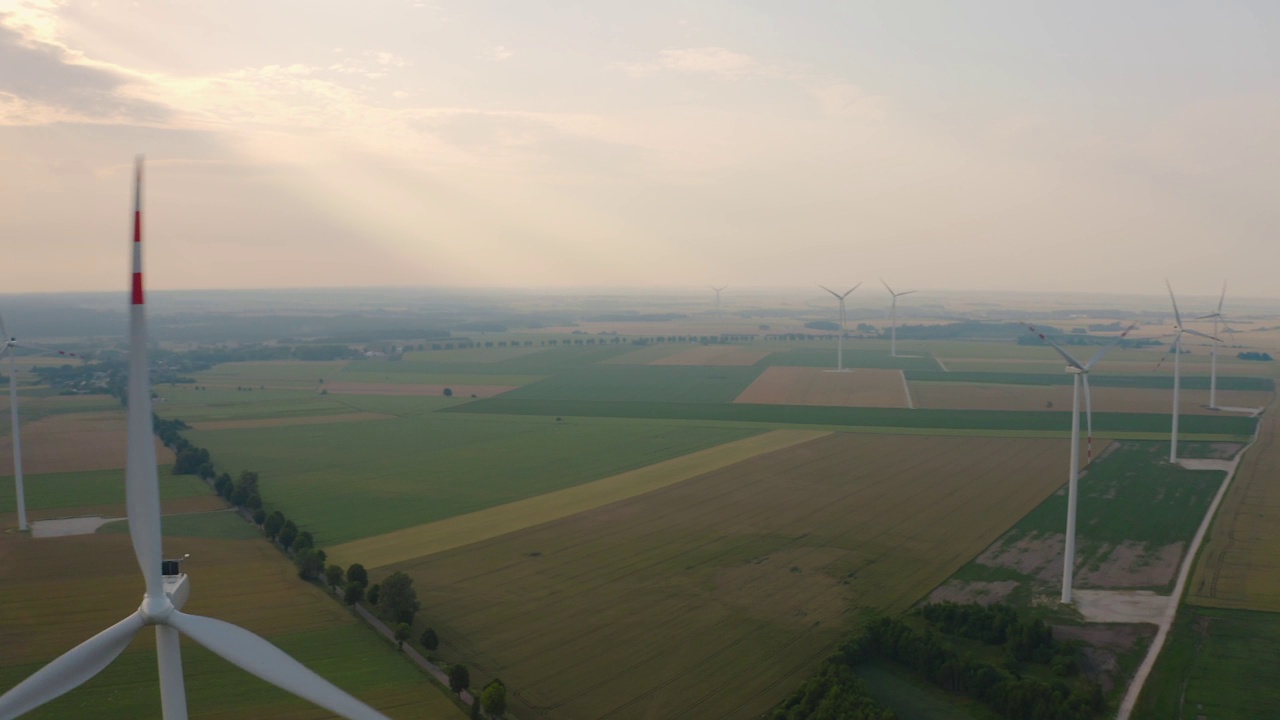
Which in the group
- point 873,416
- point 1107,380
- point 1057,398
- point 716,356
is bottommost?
point 873,416

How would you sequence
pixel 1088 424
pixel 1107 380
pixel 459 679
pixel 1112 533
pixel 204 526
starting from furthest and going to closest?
pixel 1107 380, pixel 204 526, pixel 1088 424, pixel 1112 533, pixel 459 679

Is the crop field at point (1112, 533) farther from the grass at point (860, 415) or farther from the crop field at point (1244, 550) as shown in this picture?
the grass at point (860, 415)

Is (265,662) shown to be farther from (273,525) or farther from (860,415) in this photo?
(860,415)

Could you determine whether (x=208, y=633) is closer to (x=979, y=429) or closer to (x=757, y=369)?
(x=979, y=429)

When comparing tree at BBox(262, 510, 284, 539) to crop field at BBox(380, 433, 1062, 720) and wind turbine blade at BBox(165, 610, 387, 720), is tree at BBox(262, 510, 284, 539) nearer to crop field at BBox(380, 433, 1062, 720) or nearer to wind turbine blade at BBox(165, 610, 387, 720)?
crop field at BBox(380, 433, 1062, 720)

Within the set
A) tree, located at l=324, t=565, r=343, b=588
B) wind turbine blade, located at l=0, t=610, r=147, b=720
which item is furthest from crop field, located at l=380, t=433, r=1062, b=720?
wind turbine blade, located at l=0, t=610, r=147, b=720


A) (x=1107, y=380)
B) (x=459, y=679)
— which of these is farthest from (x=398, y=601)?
(x=1107, y=380)

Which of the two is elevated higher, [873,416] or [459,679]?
[873,416]

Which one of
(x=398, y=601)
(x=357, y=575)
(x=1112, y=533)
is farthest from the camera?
(x=1112, y=533)
